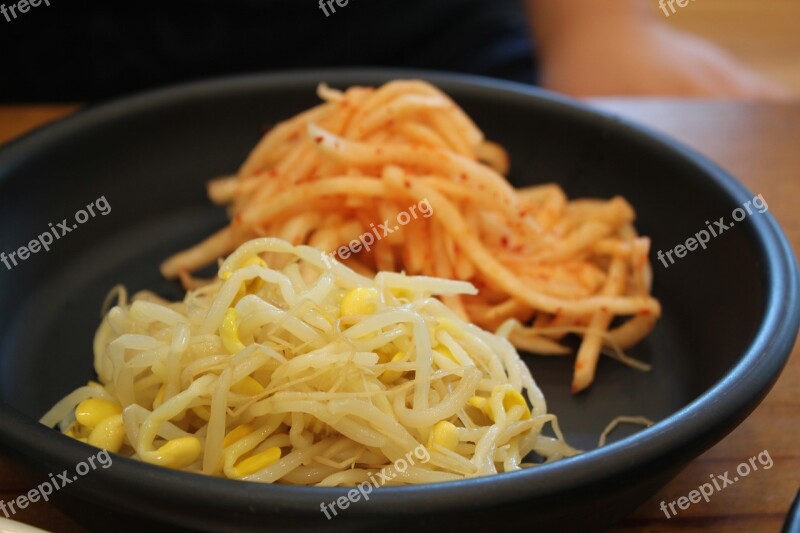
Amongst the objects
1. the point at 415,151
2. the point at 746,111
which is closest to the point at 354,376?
the point at 415,151

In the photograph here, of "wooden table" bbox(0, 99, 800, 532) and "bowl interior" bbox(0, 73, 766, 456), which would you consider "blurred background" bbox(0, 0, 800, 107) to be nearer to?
"wooden table" bbox(0, 99, 800, 532)

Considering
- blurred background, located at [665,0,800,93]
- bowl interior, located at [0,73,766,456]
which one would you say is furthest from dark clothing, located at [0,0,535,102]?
blurred background, located at [665,0,800,93]

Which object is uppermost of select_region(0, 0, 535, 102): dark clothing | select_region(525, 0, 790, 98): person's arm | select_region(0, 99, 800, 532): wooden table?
select_region(0, 0, 535, 102): dark clothing

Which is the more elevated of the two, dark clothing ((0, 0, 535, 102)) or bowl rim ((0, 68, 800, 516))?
dark clothing ((0, 0, 535, 102))

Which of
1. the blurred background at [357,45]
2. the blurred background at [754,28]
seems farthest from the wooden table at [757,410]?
the blurred background at [754,28]

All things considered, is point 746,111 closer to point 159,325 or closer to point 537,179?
point 537,179

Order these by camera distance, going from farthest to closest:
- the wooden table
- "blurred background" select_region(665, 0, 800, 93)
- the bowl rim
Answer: "blurred background" select_region(665, 0, 800, 93), the wooden table, the bowl rim

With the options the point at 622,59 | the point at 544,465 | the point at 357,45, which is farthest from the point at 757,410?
the point at 357,45
